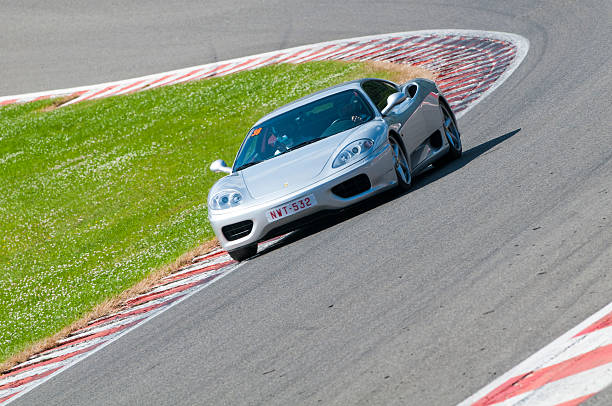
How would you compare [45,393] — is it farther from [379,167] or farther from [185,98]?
[185,98]

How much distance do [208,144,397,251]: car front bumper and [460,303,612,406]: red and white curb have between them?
4.31 metres

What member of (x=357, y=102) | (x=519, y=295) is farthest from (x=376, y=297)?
(x=357, y=102)

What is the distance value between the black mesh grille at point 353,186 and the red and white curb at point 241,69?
130cm

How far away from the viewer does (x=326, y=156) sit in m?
9.33

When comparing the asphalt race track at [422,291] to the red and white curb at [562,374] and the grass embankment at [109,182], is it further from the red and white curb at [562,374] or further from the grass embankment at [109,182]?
the grass embankment at [109,182]

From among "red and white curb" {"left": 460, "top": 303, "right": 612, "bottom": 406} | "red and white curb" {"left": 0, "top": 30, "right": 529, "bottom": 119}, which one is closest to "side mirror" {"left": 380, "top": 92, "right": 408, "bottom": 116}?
"red and white curb" {"left": 0, "top": 30, "right": 529, "bottom": 119}

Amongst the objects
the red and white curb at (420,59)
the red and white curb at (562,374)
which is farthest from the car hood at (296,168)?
the red and white curb at (420,59)

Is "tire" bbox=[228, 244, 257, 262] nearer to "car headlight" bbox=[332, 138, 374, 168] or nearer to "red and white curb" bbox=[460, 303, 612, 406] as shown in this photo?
"car headlight" bbox=[332, 138, 374, 168]

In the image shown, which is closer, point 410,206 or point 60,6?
point 410,206

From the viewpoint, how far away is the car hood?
9.17 meters

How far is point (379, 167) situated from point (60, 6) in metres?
22.8

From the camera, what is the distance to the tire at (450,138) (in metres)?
10.8

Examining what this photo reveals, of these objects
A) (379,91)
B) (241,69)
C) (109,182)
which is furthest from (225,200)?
(241,69)

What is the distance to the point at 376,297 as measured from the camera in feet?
21.4
